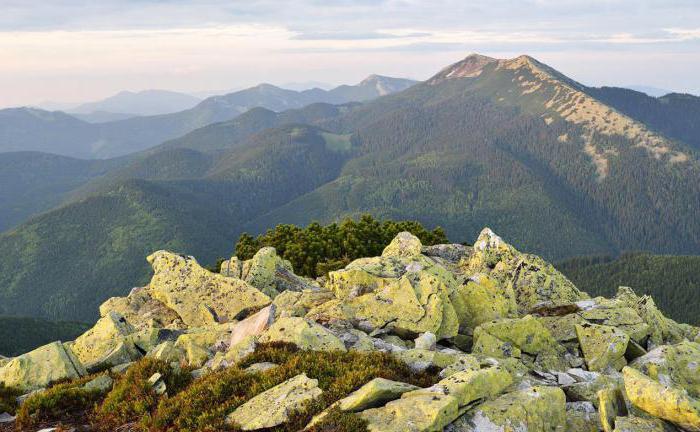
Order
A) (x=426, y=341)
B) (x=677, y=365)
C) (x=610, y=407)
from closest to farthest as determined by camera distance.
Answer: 1. (x=610, y=407)
2. (x=426, y=341)
3. (x=677, y=365)

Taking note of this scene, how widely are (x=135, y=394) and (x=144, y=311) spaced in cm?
2004

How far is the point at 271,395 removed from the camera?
50.7ft

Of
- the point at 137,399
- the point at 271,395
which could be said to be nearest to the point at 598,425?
the point at 271,395

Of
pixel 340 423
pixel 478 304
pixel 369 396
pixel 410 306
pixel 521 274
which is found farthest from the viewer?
pixel 521 274

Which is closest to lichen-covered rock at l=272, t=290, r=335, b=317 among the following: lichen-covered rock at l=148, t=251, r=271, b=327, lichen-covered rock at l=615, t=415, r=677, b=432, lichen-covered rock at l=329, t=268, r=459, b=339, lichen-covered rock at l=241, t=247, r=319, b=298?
lichen-covered rock at l=329, t=268, r=459, b=339

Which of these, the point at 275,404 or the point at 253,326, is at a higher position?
the point at 275,404

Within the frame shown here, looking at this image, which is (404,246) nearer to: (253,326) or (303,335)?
(253,326)

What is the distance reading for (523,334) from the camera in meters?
24.1

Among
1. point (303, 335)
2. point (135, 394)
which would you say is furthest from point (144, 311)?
point (303, 335)

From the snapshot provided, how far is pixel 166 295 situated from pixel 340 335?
17.7 metres

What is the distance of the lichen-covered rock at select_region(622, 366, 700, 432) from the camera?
14.3 m

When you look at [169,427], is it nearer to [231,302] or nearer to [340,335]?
[340,335]

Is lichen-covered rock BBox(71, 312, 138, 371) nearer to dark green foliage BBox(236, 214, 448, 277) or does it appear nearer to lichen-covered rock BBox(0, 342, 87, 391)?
lichen-covered rock BBox(0, 342, 87, 391)

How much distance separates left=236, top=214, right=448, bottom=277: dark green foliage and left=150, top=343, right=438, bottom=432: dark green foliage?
124 feet
